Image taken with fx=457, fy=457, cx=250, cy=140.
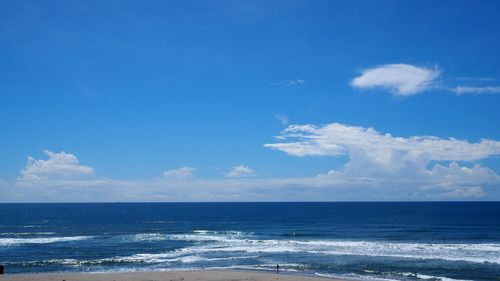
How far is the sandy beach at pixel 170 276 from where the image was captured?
1287 inches

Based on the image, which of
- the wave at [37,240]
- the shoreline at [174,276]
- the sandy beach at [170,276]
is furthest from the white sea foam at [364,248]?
the wave at [37,240]

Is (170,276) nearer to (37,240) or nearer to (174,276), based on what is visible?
(174,276)

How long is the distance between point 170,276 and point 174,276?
31 cm

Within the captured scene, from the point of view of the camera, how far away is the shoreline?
1291 inches

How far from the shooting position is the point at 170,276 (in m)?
33.8

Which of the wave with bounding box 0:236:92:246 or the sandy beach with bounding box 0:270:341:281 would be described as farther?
the wave with bounding box 0:236:92:246

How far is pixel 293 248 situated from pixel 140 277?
22.6 m

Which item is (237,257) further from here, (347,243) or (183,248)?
(347,243)

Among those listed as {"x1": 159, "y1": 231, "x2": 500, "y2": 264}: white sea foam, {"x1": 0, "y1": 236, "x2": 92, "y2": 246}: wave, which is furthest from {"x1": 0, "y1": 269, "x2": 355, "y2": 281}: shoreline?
{"x1": 0, "y1": 236, "x2": 92, "y2": 246}: wave

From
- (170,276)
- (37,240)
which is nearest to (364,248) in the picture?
(170,276)

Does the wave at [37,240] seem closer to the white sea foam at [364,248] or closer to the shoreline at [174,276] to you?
the white sea foam at [364,248]

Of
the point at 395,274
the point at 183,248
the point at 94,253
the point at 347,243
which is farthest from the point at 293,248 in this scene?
the point at 94,253

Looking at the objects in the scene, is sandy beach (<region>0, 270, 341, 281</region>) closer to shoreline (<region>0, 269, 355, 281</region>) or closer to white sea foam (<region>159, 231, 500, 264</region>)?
shoreline (<region>0, 269, 355, 281</region>)

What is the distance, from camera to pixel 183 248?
53.2 m
